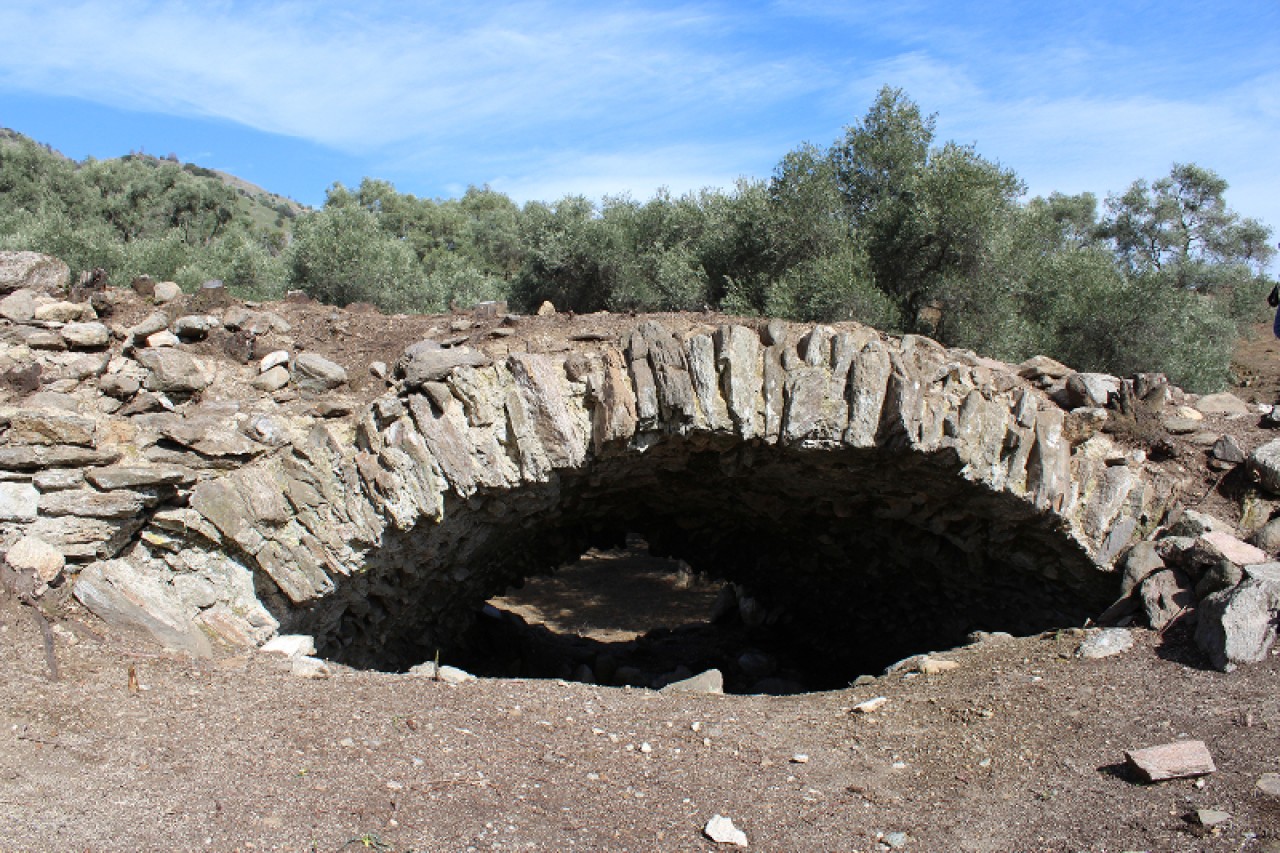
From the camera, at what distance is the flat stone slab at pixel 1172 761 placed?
4273 millimetres

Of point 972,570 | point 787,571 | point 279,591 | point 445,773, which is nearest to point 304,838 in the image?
point 445,773

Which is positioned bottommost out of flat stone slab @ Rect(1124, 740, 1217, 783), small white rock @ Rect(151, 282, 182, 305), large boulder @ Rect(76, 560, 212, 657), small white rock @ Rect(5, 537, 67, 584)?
flat stone slab @ Rect(1124, 740, 1217, 783)

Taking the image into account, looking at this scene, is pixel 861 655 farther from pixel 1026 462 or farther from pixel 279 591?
pixel 279 591

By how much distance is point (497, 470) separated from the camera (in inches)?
247

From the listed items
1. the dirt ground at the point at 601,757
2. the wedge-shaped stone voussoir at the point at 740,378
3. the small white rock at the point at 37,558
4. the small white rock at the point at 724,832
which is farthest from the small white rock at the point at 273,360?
the small white rock at the point at 724,832

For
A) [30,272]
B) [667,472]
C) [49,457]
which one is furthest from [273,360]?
[667,472]

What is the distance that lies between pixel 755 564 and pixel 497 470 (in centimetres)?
432

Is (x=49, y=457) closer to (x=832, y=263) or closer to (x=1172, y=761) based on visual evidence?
Answer: (x=1172, y=761)

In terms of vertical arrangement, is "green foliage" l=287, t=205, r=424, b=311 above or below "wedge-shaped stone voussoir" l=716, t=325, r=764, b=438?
above

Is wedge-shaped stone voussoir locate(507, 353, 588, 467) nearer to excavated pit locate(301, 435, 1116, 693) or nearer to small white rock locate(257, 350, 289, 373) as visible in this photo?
excavated pit locate(301, 435, 1116, 693)

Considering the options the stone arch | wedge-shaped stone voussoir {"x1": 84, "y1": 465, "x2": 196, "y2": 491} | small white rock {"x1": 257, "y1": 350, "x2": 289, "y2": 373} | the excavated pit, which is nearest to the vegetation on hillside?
the excavated pit

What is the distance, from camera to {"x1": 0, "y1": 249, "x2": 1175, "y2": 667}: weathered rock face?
5.70 meters

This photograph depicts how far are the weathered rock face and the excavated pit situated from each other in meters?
0.04

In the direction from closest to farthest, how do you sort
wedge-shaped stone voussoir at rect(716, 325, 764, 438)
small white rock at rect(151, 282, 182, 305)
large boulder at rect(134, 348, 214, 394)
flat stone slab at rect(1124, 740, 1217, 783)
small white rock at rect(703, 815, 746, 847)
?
small white rock at rect(703, 815, 746, 847), flat stone slab at rect(1124, 740, 1217, 783), large boulder at rect(134, 348, 214, 394), wedge-shaped stone voussoir at rect(716, 325, 764, 438), small white rock at rect(151, 282, 182, 305)
